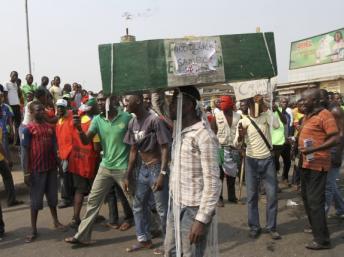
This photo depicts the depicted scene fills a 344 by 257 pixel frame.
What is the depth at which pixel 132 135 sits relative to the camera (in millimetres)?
5051

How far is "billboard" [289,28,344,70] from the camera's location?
33031mm

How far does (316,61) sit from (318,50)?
928 millimetres

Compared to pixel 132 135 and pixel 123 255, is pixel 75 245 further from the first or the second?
pixel 132 135

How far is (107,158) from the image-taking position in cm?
529

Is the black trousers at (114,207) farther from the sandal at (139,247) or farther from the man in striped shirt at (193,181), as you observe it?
the man in striped shirt at (193,181)

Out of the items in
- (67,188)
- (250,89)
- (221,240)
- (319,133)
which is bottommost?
(221,240)

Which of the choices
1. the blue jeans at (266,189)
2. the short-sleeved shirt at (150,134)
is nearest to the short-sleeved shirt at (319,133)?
the blue jeans at (266,189)

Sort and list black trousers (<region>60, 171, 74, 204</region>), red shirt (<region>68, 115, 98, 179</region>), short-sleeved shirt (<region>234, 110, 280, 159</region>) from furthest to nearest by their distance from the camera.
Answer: black trousers (<region>60, 171, 74, 204</region>), red shirt (<region>68, 115, 98, 179</region>), short-sleeved shirt (<region>234, 110, 280, 159</region>)

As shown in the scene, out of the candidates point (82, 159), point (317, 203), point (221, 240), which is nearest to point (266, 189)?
point (317, 203)

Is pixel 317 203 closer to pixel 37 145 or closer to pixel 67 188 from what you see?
pixel 37 145

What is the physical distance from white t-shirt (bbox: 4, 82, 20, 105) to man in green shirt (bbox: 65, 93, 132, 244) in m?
6.89

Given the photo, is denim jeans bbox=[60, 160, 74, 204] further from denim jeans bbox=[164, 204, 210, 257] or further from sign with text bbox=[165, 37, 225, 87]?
sign with text bbox=[165, 37, 225, 87]

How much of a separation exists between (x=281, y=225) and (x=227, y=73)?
11.9 ft

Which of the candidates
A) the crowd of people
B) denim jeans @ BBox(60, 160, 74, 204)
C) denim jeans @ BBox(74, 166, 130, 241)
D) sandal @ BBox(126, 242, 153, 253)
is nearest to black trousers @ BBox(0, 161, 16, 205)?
the crowd of people
